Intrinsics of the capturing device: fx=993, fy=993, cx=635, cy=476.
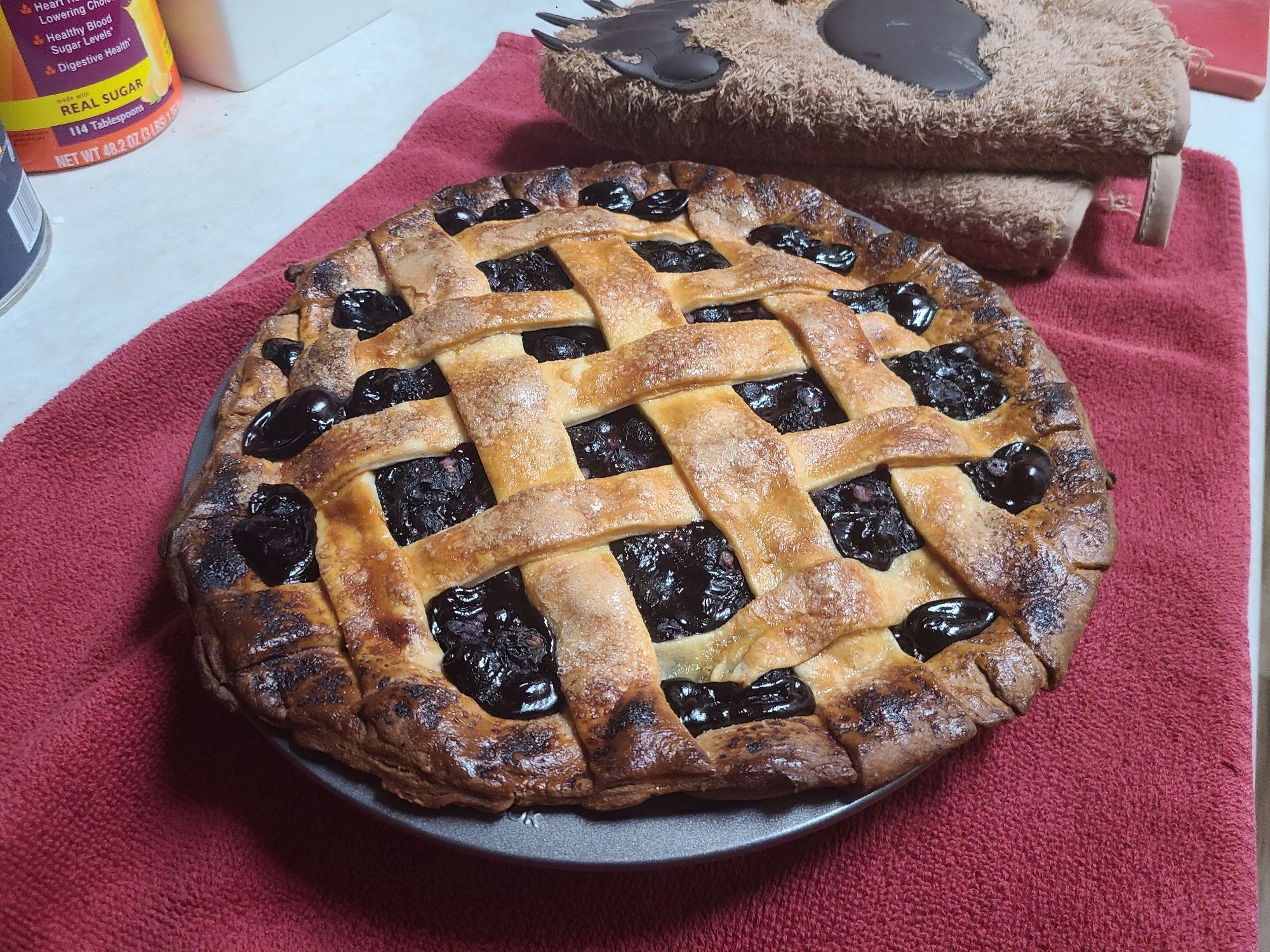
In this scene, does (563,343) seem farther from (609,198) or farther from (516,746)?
(516,746)

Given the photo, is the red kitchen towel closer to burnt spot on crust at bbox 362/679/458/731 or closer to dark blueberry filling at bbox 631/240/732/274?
burnt spot on crust at bbox 362/679/458/731

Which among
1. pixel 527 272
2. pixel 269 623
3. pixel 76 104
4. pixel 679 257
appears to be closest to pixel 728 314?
pixel 679 257

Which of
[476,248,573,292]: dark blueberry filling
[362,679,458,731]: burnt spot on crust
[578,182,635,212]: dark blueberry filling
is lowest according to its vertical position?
[362,679,458,731]: burnt spot on crust

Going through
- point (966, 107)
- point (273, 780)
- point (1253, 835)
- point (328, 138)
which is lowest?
point (1253, 835)

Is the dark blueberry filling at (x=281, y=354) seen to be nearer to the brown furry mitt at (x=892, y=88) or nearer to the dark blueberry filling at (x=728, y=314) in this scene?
the dark blueberry filling at (x=728, y=314)

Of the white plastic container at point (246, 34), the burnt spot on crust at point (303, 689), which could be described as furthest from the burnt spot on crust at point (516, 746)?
the white plastic container at point (246, 34)

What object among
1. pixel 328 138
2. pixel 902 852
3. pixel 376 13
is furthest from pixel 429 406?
pixel 376 13

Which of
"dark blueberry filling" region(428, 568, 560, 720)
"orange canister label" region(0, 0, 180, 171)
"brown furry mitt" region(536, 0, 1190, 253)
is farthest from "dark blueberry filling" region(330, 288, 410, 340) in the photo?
"orange canister label" region(0, 0, 180, 171)

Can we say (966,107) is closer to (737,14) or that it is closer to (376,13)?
(737,14)
